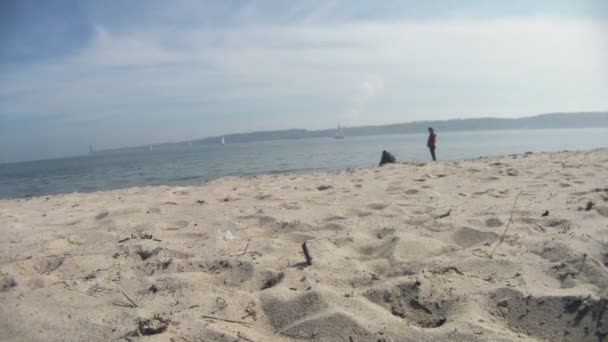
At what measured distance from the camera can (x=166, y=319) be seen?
216cm

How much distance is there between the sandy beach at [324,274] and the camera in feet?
6.72

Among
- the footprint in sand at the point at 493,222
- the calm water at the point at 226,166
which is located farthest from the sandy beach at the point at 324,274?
the calm water at the point at 226,166

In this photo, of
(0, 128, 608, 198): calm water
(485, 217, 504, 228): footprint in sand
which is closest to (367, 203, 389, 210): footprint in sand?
(485, 217, 504, 228): footprint in sand

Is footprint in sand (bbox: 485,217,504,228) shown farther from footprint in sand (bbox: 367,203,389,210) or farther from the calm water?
the calm water

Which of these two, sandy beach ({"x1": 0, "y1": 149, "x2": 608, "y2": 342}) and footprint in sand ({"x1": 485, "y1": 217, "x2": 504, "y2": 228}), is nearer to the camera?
sandy beach ({"x1": 0, "y1": 149, "x2": 608, "y2": 342})

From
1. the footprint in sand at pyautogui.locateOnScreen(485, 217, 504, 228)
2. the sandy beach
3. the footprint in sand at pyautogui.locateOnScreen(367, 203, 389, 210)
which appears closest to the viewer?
the sandy beach

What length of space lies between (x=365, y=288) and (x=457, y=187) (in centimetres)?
418

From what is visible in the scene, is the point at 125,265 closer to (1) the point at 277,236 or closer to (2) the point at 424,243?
(1) the point at 277,236

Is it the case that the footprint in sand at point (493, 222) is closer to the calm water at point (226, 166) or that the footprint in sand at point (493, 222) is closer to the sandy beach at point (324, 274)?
the sandy beach at point (324, 274)

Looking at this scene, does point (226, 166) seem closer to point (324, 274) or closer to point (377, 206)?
point (377, 206)

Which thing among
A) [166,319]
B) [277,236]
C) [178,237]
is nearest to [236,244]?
[277,236]

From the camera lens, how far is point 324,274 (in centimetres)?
273

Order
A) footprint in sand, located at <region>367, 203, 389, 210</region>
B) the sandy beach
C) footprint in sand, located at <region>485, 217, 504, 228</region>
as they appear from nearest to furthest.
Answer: the sandy beach
footprint in sand, located at <region>485, 217, 504, 228</region>
footprint in sand, located at <region>367, 203, 389, 210</region>

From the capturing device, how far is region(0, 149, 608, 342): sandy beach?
2.05 m
